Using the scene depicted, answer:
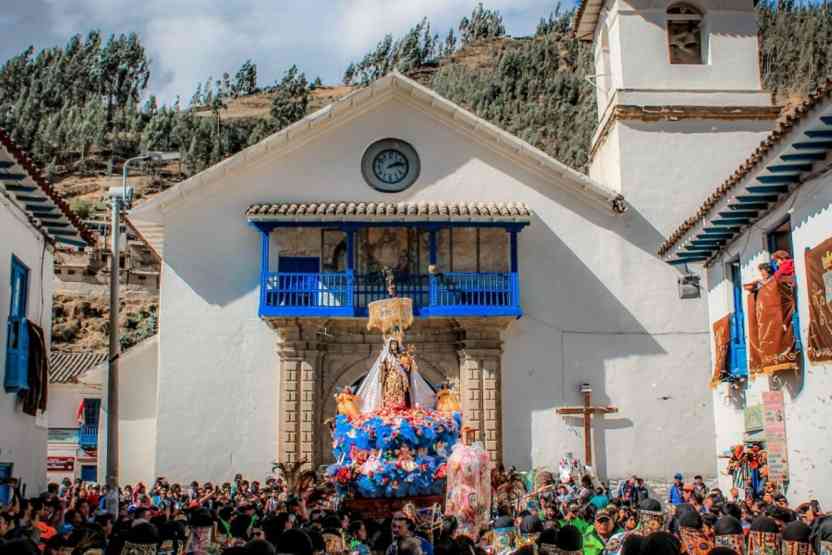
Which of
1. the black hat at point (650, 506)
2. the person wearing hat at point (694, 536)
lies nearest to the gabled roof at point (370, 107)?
the black hat at point (650, 506)

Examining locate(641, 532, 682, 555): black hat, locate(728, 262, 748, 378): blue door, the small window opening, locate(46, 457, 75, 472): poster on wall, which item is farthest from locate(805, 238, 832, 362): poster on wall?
locate(46, 457, 75, 472): poster on wall

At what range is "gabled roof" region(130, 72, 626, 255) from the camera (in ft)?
86.5

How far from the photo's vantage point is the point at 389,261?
2662 centimetres

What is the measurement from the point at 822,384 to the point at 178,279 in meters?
16.5

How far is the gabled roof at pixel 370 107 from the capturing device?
26375mm

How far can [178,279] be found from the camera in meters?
26.3

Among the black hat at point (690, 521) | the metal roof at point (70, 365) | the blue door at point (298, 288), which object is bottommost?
the black hat at point (690, 521)

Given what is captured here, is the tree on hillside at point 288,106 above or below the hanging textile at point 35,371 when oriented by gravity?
above

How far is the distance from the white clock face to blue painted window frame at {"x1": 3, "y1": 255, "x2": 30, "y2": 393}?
1014cm

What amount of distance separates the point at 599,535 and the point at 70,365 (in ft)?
117

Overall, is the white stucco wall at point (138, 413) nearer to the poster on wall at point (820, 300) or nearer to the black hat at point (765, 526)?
the poster on wall at point (820, 300)

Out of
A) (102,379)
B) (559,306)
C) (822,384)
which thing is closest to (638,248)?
(559,306)

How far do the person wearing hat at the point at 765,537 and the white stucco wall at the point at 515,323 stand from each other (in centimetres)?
1705

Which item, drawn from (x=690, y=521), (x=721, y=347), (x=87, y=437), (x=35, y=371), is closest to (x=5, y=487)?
(x=35, y=371)
